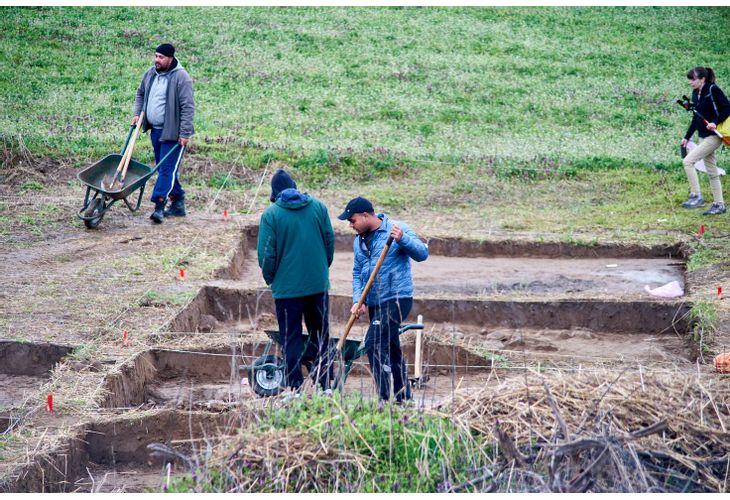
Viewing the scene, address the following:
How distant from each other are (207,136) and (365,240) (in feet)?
30.6

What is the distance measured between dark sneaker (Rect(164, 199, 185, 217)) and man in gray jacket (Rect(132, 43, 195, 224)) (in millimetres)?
699

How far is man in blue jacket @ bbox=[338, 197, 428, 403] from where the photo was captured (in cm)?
669

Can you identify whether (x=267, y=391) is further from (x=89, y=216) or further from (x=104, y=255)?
(x=89, y=216)

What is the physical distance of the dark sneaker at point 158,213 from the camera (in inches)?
461

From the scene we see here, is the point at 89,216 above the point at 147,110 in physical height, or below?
below

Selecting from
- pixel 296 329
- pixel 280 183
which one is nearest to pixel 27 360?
pixel 296 329

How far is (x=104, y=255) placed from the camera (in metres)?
10.6

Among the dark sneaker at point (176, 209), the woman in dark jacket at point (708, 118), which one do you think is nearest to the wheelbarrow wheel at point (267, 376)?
the dark sneaker at point (176, 209)

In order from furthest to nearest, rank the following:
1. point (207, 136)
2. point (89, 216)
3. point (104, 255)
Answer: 1. point (207, 136)
2. point (89, 216)
3. point (104, 255)

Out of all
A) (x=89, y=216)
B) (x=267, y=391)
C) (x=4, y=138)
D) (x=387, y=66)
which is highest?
(x=387, y=66)

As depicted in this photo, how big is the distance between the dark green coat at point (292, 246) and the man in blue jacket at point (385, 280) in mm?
290

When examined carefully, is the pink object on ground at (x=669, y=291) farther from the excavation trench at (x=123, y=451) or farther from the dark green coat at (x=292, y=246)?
the excavation trench at (x=123, y=451)

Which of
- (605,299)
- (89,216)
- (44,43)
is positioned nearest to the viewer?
(605,299)

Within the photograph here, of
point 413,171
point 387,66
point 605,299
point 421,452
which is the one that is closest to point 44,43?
point 387,66
